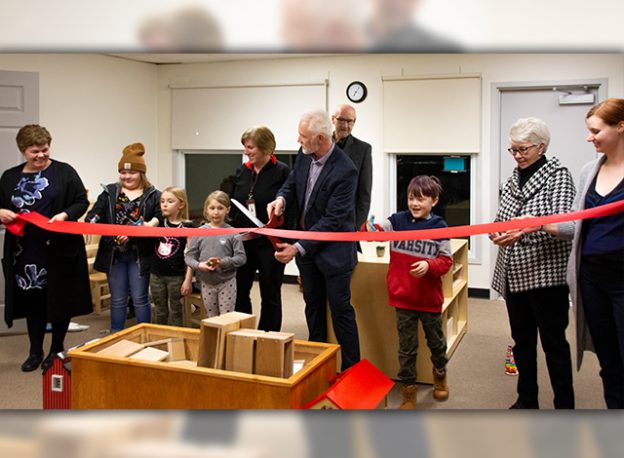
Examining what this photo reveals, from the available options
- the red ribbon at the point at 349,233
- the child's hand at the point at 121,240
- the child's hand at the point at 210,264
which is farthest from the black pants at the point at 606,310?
the child's hand at the point at 121,240

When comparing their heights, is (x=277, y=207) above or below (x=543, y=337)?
above

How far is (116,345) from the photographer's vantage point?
2301 millimetres

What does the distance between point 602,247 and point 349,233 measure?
0.89m

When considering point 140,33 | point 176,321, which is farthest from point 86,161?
point 140,33

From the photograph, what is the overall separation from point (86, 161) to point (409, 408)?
1890 millimetres

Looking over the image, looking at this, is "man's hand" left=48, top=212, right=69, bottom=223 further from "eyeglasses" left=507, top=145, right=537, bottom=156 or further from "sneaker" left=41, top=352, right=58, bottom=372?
"eyeglasses" left=507, top=145, right=537, bottom=156

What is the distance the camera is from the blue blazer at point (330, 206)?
2.54m

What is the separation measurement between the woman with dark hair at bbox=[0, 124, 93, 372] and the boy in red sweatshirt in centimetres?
139

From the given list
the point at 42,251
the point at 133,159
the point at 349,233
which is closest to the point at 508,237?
the point at 349,233

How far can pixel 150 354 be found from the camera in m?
2.26

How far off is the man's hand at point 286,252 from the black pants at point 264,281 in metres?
0.27

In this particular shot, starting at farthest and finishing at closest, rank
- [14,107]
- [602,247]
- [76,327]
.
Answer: [76,327]
[14,107]
[602,247]

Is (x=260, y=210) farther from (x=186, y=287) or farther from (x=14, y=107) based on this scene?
(x=14, y=107)

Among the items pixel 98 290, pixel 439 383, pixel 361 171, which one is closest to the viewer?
pixel 439 383
